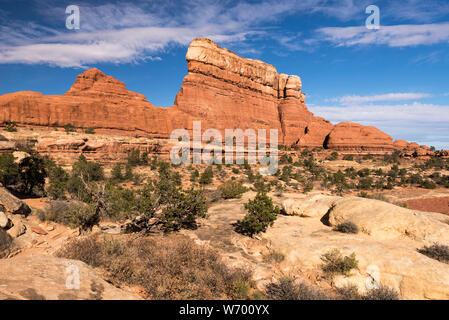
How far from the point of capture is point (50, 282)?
3756 millimetres

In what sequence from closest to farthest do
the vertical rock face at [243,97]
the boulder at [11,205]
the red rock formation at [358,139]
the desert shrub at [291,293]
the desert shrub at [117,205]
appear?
the desert shrub at [291,293], the boulder at [11,205], the desert shrub at [117,205], the vertical rock face at [243,97], the red rock formation at [358,139]

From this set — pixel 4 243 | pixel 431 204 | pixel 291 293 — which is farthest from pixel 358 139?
pixel 4 243

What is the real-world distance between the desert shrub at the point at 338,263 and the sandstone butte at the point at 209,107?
46200 millimetres

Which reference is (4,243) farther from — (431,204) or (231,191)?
(431,204)

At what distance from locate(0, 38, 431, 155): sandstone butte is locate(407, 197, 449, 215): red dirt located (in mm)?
42285

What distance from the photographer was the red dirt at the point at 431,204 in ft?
59.6

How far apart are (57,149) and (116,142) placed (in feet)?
25.1

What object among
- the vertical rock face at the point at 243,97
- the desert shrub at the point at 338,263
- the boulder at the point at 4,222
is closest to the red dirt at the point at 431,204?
the desert shrub at the point at 338,263

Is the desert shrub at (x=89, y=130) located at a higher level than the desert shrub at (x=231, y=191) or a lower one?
higher

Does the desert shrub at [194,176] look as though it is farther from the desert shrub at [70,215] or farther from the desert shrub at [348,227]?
the desert shrub at [348,227]

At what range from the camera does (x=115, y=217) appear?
402 inches
